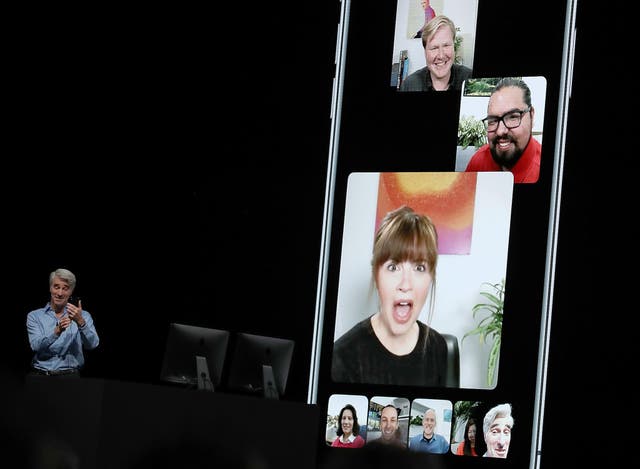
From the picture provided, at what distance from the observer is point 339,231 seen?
5.54 m

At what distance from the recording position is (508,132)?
5.24 m

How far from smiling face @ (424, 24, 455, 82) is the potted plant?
1100 mm

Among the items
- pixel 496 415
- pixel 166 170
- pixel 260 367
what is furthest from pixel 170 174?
pixel 496 415

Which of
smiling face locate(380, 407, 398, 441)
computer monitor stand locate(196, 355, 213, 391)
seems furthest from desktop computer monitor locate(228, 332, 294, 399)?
smiling face locate(380, 407, 398, 441)

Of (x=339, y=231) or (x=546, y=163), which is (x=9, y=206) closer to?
(x=339, y=231)

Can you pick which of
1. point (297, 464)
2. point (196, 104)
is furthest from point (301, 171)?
point (297, 464)

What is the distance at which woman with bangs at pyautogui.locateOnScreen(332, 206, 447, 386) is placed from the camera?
5293 millimetres

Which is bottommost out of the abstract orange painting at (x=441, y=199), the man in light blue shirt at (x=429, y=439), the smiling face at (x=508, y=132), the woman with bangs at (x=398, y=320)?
the man in light blue shirt at (x=429, y=439)

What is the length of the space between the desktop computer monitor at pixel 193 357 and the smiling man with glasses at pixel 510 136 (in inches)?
70.7

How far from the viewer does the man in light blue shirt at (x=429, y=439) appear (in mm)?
5098

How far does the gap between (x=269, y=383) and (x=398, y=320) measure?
1.31 meters

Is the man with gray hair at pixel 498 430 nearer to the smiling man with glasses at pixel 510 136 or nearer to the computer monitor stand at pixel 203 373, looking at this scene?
the smiling man with glasses at pixel 510 136

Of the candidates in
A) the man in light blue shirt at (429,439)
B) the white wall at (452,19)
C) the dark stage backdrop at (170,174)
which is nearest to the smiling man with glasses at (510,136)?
the white wall at (452,19)

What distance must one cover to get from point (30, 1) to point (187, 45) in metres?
0.87
